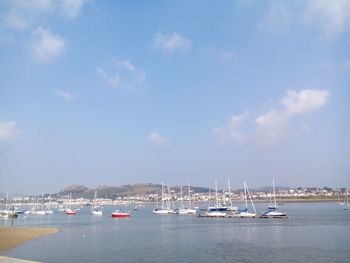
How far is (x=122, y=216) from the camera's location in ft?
383

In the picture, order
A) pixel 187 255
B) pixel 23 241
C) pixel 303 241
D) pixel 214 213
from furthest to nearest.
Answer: pixel 214 213
pixel 23 241
pixel 303 241
pixel 187 255

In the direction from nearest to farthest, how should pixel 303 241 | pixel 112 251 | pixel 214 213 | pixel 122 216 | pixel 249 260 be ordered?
pixel 249 260, pixel 112 251, pixel 303 241, pixel 214 213, pixel 122 216

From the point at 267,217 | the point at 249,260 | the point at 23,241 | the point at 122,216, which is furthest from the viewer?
the point at 122,216

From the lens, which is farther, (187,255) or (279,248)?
(279,248)

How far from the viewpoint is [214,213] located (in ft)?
356

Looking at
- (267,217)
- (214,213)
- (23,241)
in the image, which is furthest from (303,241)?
(214,213)

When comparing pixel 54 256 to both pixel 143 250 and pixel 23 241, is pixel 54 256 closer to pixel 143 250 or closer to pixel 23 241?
pixel 143 250

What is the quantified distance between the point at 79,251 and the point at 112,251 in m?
2.91

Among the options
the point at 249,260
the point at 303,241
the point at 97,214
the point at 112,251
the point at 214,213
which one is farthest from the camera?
the point at 97,214

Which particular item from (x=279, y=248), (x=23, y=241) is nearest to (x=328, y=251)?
(x=279, y=248)

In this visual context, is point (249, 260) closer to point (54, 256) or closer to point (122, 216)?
point (54, 256)

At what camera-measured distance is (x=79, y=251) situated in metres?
39.3

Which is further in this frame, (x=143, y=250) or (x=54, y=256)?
(x=143, y=250)

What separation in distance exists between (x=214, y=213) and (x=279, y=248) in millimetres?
70019
